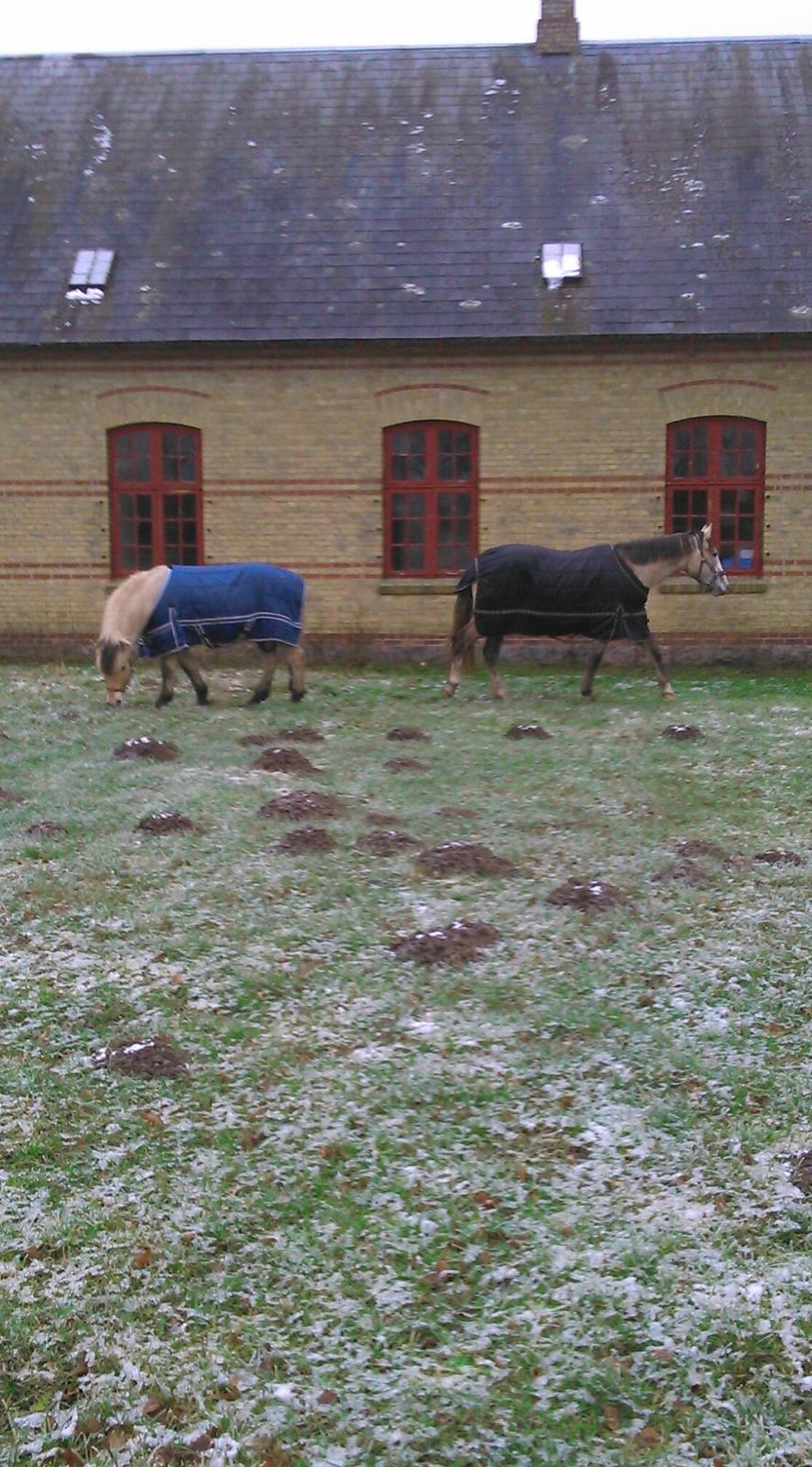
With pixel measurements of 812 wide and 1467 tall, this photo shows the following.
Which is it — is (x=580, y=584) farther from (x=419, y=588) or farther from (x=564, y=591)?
(x=419, y=588)

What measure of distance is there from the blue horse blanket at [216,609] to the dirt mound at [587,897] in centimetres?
636

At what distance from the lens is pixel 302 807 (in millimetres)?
9164

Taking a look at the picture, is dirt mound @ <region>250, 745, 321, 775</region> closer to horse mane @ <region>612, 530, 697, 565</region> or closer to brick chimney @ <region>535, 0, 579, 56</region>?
horse mane @ <region>612, 530, 697, 565</region>

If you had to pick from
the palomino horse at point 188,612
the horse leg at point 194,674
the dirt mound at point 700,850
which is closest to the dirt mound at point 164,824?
the dirt mound at point 700,850

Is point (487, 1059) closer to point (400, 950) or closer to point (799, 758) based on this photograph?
Answer: point (400, 950)

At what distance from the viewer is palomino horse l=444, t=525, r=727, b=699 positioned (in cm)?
1337

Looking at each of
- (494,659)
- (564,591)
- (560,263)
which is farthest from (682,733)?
(560,263)

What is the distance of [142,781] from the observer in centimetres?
1002

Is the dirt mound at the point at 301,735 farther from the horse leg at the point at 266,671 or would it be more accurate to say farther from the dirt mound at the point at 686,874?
the dirt mound at the point at 686,874

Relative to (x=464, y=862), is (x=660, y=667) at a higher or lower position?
higher

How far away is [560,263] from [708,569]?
6072mm

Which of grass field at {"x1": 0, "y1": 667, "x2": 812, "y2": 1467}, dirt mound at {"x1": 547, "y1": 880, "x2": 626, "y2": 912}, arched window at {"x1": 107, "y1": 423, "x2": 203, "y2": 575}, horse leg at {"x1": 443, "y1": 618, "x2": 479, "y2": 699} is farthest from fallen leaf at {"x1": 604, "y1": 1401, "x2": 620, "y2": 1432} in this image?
arched window at {"x1": 107, "y1": 423, "x2": 203, "y2": 575}

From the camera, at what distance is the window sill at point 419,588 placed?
17.7m

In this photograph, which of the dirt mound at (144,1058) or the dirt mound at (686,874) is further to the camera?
the dirt mound at (686,874)
